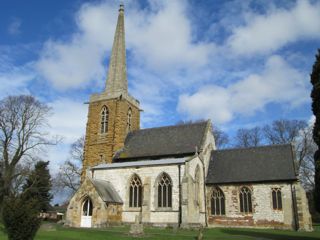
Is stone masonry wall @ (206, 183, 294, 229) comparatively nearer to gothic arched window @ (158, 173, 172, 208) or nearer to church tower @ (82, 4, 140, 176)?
gothic arched window @ (158, 173, 172, 208)

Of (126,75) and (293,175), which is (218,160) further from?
(126,75)

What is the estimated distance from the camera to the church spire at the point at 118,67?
39.1 m

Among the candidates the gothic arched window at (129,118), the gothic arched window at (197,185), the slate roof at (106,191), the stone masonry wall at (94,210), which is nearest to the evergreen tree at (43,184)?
the gothic arched window at (129,118)

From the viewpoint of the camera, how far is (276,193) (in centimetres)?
2942

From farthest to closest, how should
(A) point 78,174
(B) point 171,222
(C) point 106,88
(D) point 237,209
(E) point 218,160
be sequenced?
(A) point 78,174 → (C) point 106,88 → (E) point 218,160 → (D) point 237,209 → (B) point 171,222

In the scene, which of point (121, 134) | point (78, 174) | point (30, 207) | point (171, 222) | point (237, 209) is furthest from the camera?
point (78, 174)

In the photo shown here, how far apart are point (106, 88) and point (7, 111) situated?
11408mm

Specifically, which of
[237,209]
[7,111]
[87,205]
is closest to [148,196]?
[87,205]

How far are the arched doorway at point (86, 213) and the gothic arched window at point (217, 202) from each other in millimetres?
11718

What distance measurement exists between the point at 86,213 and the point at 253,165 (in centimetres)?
1667

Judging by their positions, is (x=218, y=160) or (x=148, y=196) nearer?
(x=148, y=196)

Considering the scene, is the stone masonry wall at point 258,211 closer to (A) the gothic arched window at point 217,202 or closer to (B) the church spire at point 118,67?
(A) the gothic arched window at point 217,202

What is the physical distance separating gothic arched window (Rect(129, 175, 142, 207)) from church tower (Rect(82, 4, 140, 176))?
536cm

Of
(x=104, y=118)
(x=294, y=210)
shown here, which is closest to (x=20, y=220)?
(x=294, y=210)
